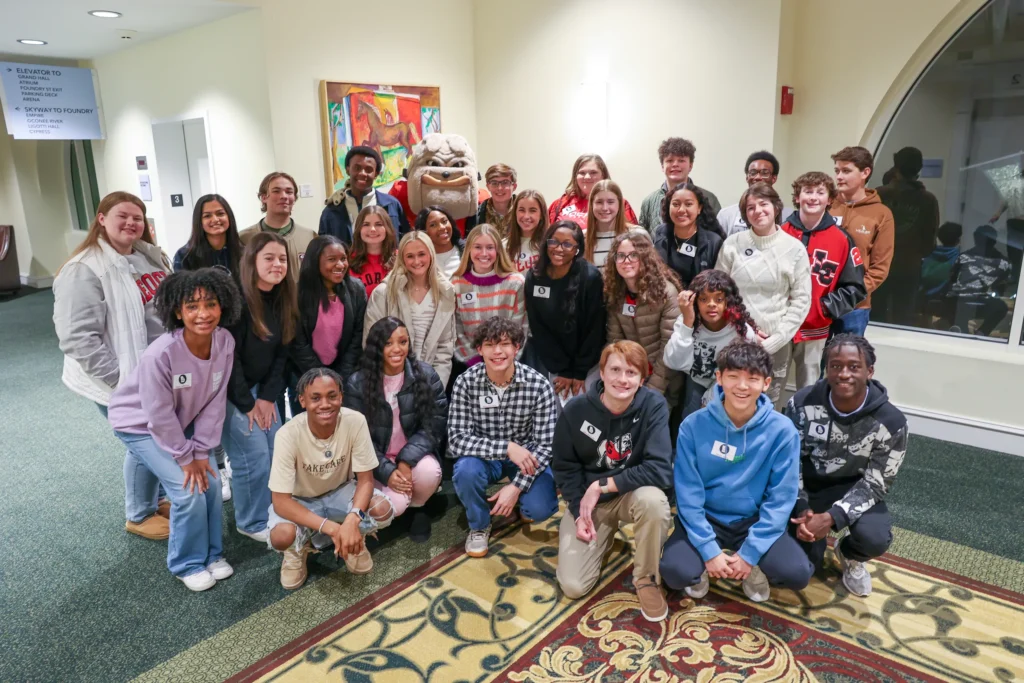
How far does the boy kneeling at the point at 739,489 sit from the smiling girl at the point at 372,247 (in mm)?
→ 1691

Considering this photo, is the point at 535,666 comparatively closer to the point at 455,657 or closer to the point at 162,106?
the point at 455,657

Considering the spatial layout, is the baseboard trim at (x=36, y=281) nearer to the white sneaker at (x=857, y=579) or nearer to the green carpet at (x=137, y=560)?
the green carpet at (x=137, y=560)

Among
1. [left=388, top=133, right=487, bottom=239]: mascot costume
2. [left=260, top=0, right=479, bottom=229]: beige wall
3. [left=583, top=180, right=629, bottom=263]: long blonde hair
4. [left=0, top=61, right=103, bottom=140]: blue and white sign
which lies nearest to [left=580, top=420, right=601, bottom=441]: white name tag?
[left=583, top=180, right=629, bottom=263]: long blonde hair

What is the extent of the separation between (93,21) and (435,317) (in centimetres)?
500

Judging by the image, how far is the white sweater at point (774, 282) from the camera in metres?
3.09

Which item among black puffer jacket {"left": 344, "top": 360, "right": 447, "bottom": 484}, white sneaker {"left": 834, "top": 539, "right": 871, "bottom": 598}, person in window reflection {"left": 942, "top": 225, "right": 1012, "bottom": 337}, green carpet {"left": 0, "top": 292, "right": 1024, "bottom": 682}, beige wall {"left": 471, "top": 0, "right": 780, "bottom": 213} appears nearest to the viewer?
green carpet {"left": 0, "top": 292, "right": 1024, "bottom": 682}

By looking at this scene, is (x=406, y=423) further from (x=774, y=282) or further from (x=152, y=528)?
(x=774, y=282)

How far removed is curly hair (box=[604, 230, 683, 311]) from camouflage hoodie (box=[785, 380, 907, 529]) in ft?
2.38

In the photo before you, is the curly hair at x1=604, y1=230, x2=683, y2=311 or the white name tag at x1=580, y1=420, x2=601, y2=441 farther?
the curly hair at x1=604, y1=230, x2=683, y2=311

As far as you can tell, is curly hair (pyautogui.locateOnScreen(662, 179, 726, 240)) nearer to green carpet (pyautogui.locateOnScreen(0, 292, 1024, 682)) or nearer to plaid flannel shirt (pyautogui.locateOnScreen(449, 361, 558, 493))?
plaid flannel shirt (pyautogui.locateOnScreen(449, 361, 558, 493))

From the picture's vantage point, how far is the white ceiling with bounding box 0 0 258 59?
17.3 feet

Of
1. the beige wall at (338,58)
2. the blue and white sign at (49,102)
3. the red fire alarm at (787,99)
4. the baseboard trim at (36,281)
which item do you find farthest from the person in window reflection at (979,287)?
the baseboard trim at (36,281)

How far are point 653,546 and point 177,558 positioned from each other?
71.1 inches

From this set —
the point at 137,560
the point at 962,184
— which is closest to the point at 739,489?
the point at 137,560
